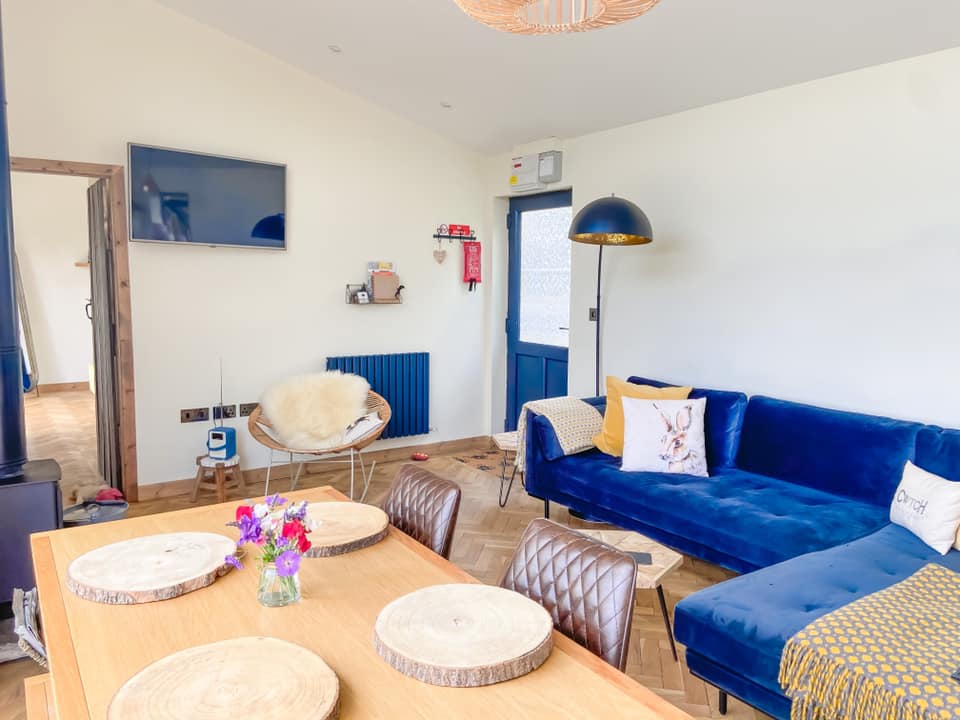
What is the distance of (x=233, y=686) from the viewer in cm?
114

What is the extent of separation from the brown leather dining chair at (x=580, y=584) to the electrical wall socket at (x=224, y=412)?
3.37m

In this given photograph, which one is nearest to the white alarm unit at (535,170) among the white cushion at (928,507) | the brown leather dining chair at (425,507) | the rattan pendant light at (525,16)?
the white cushion at (928,507)

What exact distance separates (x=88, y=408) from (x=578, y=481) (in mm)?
6079

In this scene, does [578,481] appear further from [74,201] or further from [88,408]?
[74,201]

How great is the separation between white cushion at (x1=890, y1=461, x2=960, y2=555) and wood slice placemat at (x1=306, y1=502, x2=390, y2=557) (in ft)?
6.63

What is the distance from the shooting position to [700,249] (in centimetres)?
405

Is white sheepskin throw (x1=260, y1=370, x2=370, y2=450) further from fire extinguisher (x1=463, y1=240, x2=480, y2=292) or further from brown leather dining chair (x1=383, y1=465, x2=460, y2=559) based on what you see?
brown leather dining chair (x1=383, y1=465, x2=460, y2=559)

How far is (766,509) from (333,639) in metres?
2.17

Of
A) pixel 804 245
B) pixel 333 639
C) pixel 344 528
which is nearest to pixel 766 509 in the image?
pixel 804 245

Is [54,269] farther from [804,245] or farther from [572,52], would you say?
[804,245]

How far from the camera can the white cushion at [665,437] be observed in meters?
3.46

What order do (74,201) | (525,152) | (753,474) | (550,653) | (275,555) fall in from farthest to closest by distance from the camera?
1. (74,201)
2. (525,152)
3. (753,474)
4. (275,555)
5. (550,653)

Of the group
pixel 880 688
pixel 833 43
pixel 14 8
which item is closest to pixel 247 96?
pixel 14 8

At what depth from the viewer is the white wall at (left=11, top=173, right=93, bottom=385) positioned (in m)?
7.95
